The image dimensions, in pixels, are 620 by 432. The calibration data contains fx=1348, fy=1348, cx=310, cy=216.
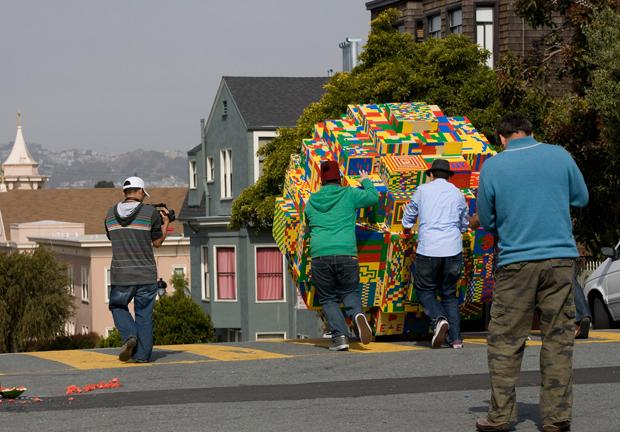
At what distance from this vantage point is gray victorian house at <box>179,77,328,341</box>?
47.2 metres

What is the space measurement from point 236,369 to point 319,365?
74 centimetres

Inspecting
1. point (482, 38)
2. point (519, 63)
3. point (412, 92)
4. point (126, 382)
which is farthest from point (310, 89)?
point (126, 382)

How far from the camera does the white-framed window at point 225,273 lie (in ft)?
159

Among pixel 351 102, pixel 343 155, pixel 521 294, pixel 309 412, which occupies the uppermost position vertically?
pixel 351 102

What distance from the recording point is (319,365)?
11539 millimetres

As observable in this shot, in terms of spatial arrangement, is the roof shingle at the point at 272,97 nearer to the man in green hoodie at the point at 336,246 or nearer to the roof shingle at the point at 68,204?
the man in green hoodie at the point at 336,246

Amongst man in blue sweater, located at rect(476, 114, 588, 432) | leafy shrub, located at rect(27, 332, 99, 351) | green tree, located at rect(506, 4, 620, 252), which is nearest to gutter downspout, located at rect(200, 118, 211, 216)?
leafy shrub, located at rect(27, 332, 99, 351)

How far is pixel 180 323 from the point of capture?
153 feet

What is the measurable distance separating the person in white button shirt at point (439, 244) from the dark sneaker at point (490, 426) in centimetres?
460

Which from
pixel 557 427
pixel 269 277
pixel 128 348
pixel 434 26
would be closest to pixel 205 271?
pixel 269 277

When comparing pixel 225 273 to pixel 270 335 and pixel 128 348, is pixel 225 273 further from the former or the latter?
pixel 128 348

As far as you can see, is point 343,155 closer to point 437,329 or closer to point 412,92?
point 437,329

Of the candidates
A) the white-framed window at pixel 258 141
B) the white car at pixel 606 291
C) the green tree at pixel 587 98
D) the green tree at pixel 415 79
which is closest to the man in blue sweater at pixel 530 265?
the white car at pixel 606 291

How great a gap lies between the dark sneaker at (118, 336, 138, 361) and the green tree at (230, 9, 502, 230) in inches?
782
